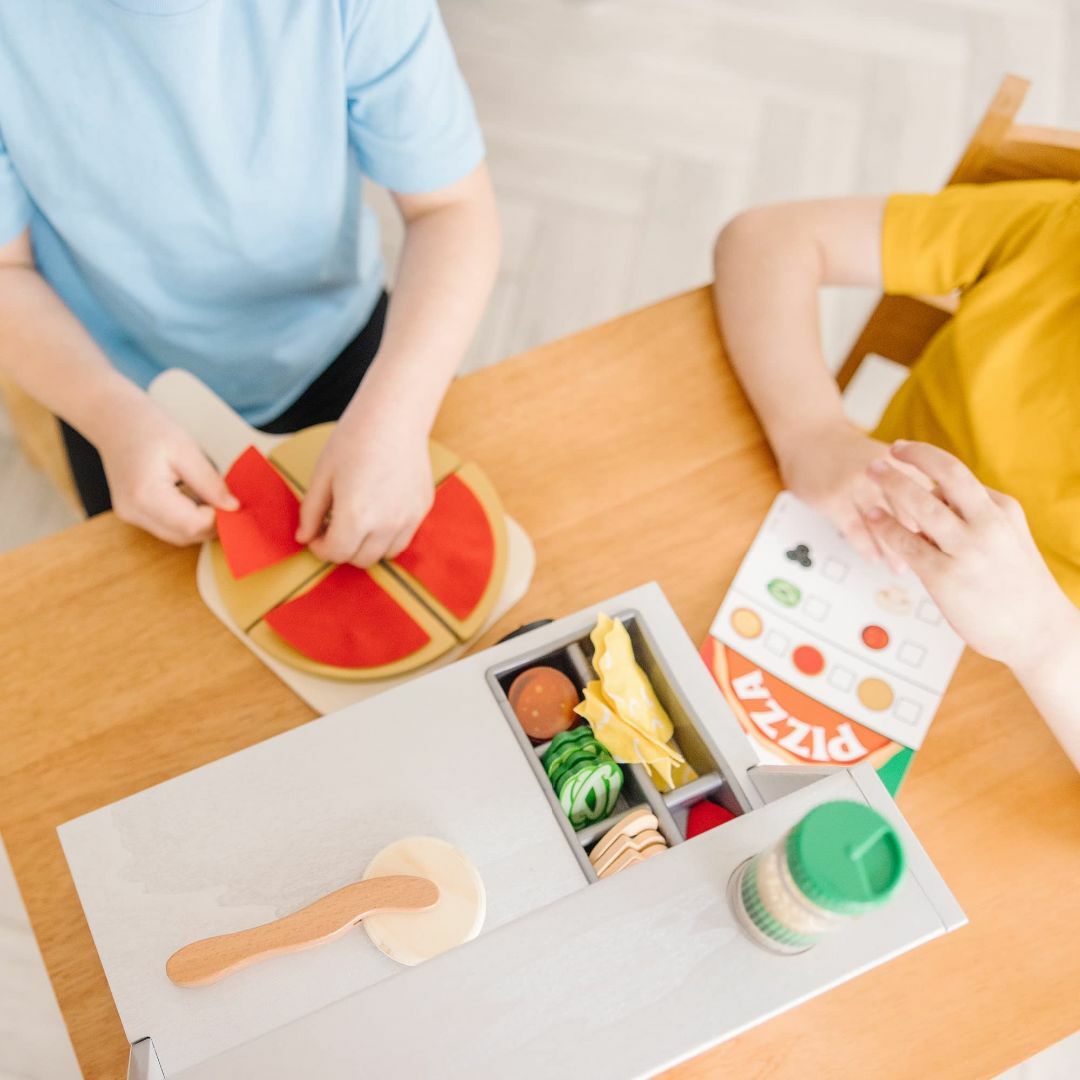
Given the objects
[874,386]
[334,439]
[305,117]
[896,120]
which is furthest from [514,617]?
[896,120]

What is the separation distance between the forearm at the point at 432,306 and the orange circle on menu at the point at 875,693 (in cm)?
40

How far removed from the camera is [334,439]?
744 mm

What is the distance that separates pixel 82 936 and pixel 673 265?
4.95 feet

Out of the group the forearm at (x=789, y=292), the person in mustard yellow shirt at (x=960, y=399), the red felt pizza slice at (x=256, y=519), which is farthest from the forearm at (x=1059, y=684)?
the red felt pizza slice at (x=256, y=519)

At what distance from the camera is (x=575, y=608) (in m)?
0.73

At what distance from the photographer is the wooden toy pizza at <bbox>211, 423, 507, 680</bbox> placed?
682mm

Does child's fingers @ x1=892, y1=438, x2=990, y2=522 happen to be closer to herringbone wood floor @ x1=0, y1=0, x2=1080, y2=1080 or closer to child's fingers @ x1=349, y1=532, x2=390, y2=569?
child's fingers @ x1=349, y1=532, x2=390, y2=569

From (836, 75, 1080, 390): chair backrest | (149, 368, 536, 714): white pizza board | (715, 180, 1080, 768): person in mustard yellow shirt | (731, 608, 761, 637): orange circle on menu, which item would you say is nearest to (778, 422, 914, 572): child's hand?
(715, 180, 1080, 768): person in mustard yellow shirt

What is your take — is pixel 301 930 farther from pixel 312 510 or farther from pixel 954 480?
pixel 954 480

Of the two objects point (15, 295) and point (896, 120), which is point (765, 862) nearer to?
point (15, 295)

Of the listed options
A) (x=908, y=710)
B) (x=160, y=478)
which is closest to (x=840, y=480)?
(x=908, y=710)

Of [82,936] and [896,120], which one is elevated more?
[896,120]

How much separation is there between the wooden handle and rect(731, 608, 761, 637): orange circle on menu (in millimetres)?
359

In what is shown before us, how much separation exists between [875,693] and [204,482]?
1.74ft
